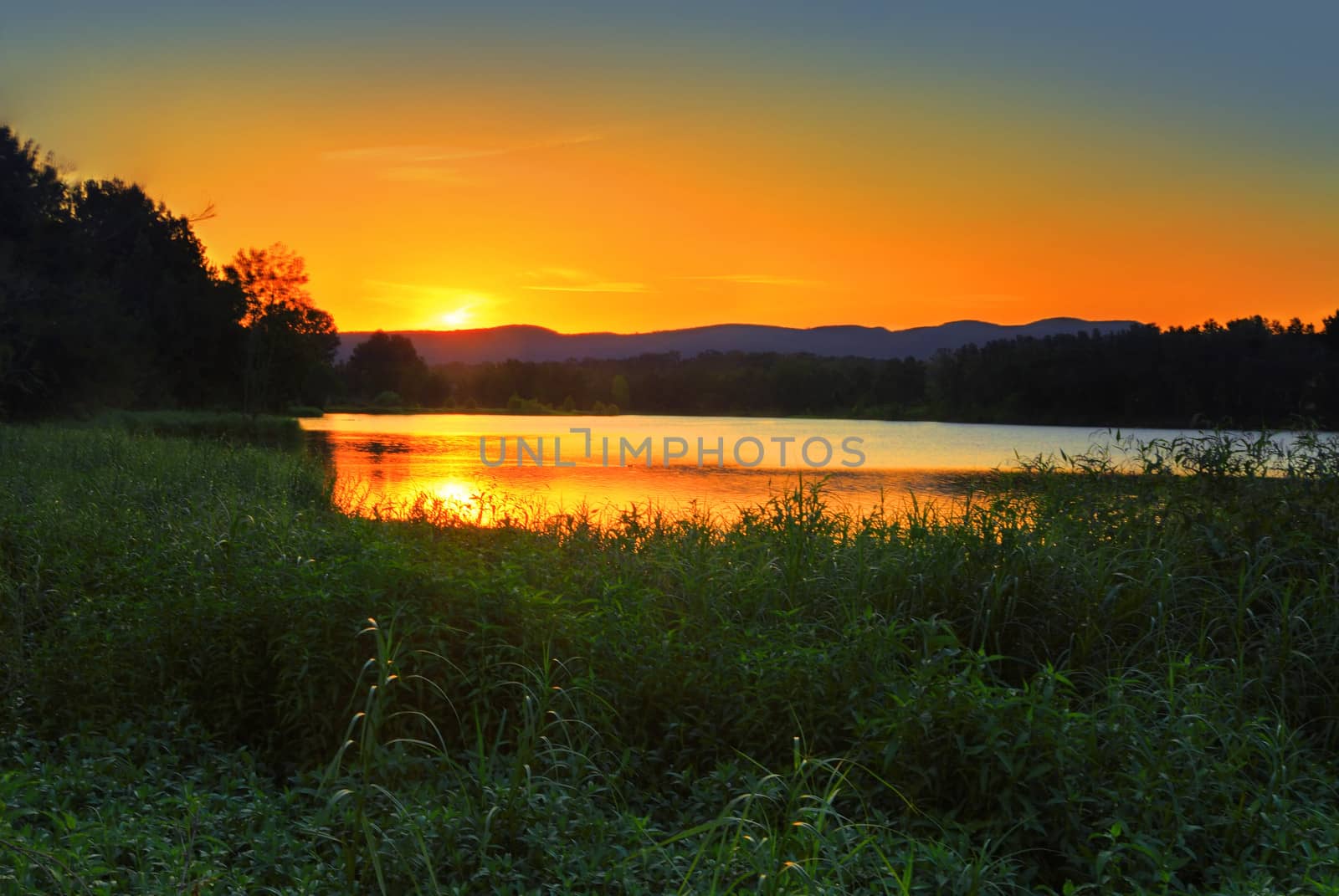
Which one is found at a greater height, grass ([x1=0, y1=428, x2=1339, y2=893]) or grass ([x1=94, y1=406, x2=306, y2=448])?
grass ([x1=94, y1=406, x2=306, y2=448])

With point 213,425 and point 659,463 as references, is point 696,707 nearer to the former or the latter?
point 659,463

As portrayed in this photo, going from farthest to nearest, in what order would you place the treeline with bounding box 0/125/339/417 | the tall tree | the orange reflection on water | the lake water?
the tall tree < the treeline with bounding box 0/125/339/417 < the lake water < the orange reflection on water

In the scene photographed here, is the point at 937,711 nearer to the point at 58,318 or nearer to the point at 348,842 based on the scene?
the point at 348,842

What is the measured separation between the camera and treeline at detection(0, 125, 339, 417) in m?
29.8

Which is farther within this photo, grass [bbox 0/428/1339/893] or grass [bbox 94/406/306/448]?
grass [bbox 94/406/306/448]

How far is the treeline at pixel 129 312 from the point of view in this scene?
29.8 meters

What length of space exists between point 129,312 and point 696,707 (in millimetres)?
51083

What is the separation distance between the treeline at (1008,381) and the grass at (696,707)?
3.33 meters

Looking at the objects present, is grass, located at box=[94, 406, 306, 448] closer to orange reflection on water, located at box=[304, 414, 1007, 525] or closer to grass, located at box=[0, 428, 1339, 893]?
orange reflection on water, located at box=[304, 414, 1007, 525]

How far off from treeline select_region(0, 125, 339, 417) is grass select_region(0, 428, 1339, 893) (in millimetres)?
25200

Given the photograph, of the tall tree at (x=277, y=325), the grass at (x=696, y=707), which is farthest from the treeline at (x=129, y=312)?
the grass at (x=696, y=707)

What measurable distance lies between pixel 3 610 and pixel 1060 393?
58.1 metres

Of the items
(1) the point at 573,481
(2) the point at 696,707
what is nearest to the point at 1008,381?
(1) the point at 573,481

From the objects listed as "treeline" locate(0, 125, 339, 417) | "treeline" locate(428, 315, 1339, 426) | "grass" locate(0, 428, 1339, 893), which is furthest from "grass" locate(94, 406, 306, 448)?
"treeline" locate(428, 315, 1339, 426)
